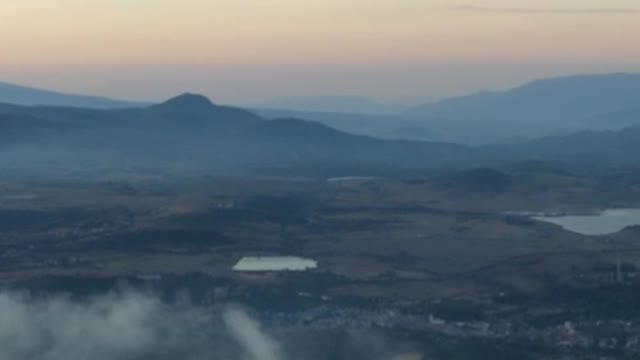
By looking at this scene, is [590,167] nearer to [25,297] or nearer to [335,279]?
[335,279]

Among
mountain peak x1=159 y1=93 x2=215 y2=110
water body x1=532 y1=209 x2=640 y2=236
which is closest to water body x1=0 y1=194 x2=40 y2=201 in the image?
water body x1=532 y1=209 x2=640 y2=236

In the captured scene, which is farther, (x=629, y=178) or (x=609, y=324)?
(x=629, y=178)

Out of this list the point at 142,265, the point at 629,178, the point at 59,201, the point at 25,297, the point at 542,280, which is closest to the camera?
the point at 25,297

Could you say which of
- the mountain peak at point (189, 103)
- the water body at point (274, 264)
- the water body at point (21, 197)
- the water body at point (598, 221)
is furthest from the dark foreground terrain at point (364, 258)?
the mountain peak at point (189, 103)

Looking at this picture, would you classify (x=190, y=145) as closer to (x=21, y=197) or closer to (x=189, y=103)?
(x=189, y=103)

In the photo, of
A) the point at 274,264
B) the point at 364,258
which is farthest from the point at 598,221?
the point at 274,264

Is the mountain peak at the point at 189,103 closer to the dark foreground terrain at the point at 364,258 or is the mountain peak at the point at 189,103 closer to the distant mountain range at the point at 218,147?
the distant mountain range at the point at 218,147

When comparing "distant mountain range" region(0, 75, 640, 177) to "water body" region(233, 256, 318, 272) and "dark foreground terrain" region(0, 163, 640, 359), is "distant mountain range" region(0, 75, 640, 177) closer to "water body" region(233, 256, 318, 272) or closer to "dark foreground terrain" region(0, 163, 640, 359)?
"dark foreground terrain" region(0, 163, 640, 359)

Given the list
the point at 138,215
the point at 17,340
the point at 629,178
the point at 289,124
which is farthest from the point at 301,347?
the point at 289,124
